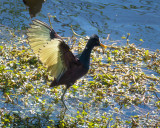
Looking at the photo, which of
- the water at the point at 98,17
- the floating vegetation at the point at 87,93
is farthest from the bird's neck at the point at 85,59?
the water at the point at 98,17

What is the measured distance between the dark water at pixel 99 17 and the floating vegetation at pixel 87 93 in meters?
1.05

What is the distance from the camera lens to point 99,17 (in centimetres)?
822

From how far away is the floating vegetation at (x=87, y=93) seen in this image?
4.33 meters

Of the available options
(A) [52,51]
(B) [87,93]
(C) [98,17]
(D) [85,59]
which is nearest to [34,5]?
(C) [98,17]

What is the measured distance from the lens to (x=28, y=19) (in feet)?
24.6

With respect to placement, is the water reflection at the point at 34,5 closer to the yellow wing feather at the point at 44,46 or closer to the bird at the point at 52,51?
the bird at the point at 52,51

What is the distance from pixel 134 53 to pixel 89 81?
1700 millimetres

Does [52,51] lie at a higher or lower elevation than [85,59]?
higher

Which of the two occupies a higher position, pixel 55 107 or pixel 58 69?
pixel 58 69

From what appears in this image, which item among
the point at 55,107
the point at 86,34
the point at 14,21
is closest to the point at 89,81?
the point at 55,107

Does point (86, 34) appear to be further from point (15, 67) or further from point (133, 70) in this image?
point (15, 67)

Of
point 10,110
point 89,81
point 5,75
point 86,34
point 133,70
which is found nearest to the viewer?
point 10,110

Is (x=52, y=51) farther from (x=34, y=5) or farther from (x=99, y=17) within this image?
(x=34, y=5)

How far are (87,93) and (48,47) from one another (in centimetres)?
161
